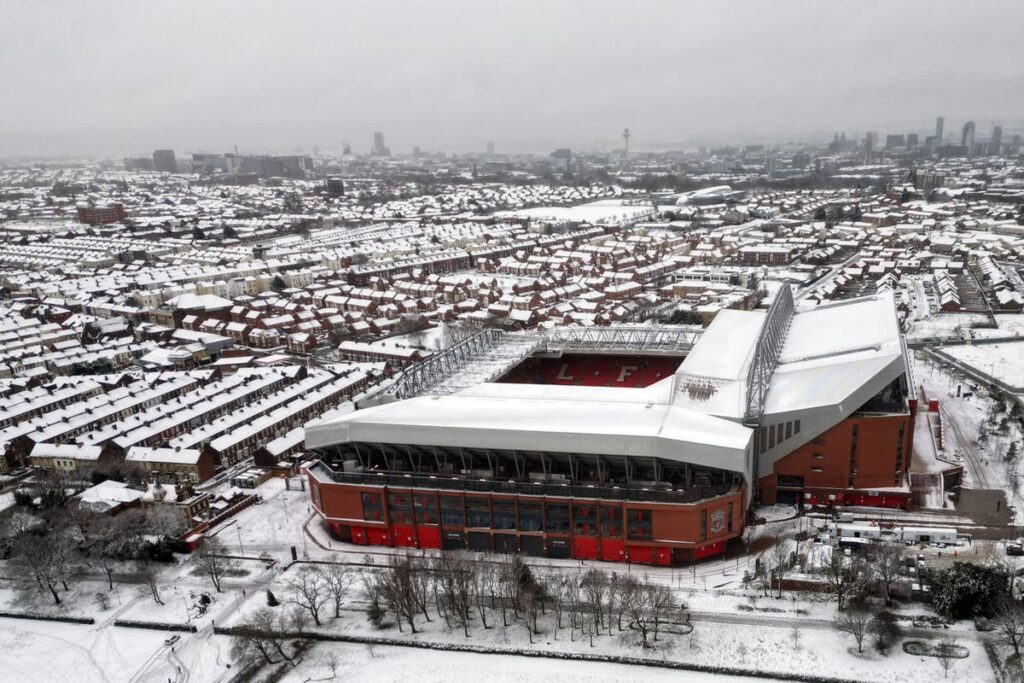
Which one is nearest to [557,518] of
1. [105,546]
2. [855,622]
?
[855,622]

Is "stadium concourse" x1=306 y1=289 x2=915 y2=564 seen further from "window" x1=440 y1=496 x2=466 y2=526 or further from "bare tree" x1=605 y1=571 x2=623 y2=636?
"bare tree" x1=605 y1=571 x2=623 y2=636

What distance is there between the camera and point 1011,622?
22312mm

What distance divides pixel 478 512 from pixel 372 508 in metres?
4.77

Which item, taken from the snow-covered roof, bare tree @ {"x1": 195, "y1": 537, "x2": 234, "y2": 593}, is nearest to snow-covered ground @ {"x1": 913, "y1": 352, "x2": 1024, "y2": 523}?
bare tree @ {"x1": 195, "y1": 537, "x2": 234, "y2": 593}

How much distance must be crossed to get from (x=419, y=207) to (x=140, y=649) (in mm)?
153426

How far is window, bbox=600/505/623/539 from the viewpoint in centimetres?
2883

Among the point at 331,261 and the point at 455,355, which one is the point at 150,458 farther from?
the point at 331,261

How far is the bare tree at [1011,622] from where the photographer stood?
879 inches

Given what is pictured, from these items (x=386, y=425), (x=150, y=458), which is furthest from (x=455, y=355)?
(x=150, y=458)

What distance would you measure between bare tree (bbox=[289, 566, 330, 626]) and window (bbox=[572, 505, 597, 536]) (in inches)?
400

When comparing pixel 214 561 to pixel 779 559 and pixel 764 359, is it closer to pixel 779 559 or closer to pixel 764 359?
pixel 779 559

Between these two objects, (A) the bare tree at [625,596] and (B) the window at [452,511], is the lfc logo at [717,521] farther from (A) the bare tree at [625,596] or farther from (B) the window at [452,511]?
(B) the window at [452,511]

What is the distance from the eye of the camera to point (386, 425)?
1220 inches

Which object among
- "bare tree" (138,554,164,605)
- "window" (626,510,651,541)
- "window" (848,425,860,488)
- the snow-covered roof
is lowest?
"bare tree" (138,554,164,605)
